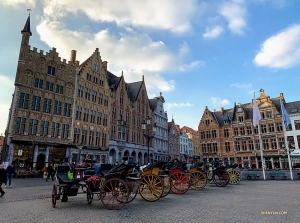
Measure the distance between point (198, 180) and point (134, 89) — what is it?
33841mm

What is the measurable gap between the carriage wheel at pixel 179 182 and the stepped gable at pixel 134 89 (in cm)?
3116

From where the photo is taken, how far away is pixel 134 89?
1761 inches

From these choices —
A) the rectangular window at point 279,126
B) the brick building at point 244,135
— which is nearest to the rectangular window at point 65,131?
the brick building at point 244,135

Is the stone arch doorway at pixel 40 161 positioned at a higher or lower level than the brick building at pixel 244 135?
lower

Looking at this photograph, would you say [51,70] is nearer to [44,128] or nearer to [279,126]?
[44,128]

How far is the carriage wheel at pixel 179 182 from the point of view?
1116 centimetres

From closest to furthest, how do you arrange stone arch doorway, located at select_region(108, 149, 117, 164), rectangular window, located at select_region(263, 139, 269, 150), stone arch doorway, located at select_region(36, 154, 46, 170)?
stone arch doorway, located at select_region(36, 154, 46, 170), stone arch doorway, located at select_region(108, 149, 117, 164), rectangular window, located at select_region(263, 139, 269, 150)

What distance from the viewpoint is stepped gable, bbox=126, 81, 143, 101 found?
42.6 meters

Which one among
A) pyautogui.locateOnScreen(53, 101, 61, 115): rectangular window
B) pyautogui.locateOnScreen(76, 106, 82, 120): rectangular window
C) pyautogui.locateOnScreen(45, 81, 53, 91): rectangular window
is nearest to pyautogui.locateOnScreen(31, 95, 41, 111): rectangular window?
pyautogui.locateOnScreen(45, 81, 53, 91): rectangular window

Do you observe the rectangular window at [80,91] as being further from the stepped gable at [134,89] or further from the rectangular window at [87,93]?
the stepped gable at [134,89]

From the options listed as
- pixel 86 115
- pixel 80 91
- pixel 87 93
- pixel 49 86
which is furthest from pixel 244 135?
pixel 49 86

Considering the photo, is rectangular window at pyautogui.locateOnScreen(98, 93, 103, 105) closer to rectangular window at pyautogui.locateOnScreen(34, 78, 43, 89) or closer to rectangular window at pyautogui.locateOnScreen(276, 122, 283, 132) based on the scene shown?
rectangular window at pyautogui.locateOnScreen(34, 78, 43, 89)

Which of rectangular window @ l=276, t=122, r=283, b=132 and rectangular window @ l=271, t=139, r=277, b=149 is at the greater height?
rectangular window @ l=276, t=122, r=283, b=132

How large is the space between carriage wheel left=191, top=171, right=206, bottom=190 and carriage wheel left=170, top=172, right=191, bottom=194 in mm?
1299
